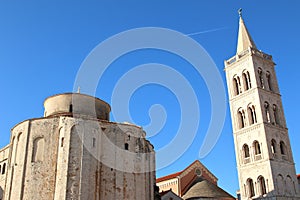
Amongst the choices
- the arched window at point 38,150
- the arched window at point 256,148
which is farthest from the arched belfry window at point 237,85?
the arched window at point 38,150

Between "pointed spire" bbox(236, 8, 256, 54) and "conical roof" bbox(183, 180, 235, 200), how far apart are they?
15073 millimetres

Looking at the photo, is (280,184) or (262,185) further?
(262,185)

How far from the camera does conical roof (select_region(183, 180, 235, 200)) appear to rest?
34.2 m

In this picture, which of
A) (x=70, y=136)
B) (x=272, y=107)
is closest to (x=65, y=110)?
(x=70, y=136)

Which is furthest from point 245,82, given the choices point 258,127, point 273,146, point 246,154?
point 246,154

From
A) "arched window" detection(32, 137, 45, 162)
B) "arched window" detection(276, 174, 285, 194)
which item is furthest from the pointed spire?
"arched window" detection(32, 137, 45, 162)

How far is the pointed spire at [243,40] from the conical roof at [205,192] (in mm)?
15073

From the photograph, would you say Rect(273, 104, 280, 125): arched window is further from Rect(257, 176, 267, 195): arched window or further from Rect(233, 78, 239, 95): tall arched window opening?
Rect(257, 176, 267, 195): arched window

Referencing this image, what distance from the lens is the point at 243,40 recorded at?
36688 millimetres

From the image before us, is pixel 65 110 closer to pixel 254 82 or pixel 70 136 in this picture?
pixel 70 136

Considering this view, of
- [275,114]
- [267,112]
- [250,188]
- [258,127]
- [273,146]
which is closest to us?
[250,188]

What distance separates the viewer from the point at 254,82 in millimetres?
32750

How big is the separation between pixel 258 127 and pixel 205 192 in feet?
29.9

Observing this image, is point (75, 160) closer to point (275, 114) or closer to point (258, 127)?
point (258, 127)
